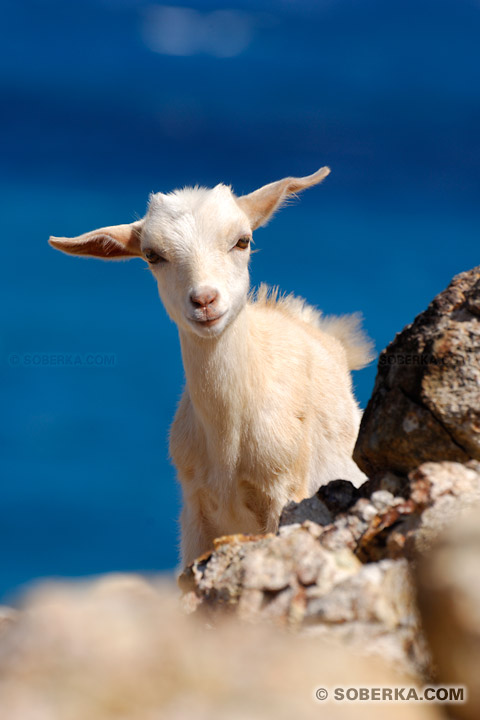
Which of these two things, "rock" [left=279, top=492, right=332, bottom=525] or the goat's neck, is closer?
"rock" [left=279, top=492, right=332, bottom=525]

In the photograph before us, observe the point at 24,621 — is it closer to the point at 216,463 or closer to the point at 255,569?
the point at 255,569

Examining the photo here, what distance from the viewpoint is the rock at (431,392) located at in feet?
6.93

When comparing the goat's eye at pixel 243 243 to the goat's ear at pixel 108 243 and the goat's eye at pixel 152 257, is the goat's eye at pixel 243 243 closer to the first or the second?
the goat's eye at pixel 152 257

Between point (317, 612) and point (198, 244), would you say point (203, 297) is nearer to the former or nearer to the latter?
point (198, 244)

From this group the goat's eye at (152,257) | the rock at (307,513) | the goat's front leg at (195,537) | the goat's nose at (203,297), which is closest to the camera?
the rock at (307,513)

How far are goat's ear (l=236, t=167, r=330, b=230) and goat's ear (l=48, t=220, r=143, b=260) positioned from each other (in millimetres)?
562

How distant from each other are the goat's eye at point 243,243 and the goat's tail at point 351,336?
61.4 inches

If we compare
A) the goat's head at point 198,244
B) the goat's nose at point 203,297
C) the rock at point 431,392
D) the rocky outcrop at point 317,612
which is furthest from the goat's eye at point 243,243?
the rocky outcrop at point 317,612

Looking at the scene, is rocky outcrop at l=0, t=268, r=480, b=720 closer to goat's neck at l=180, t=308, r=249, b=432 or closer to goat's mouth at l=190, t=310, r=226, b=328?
goat's mouth at l=190, t=310, r=226, b=328

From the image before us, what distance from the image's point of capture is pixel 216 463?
3.62m

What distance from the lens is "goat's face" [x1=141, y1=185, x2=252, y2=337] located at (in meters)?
3.25

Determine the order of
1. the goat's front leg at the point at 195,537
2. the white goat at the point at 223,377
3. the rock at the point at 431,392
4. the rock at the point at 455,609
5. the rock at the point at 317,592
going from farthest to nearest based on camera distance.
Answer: the goat's front leg at the point at 195,537, the white goat at the point at 223,377, the rock at the point at 431,392, the rock at the point at 317,592, the rock at the point at 455,609

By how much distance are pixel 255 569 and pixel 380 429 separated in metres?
0.69

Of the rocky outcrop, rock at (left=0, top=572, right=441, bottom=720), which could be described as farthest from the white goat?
rock at (left=0, top=572, right=441, bottom=720)
